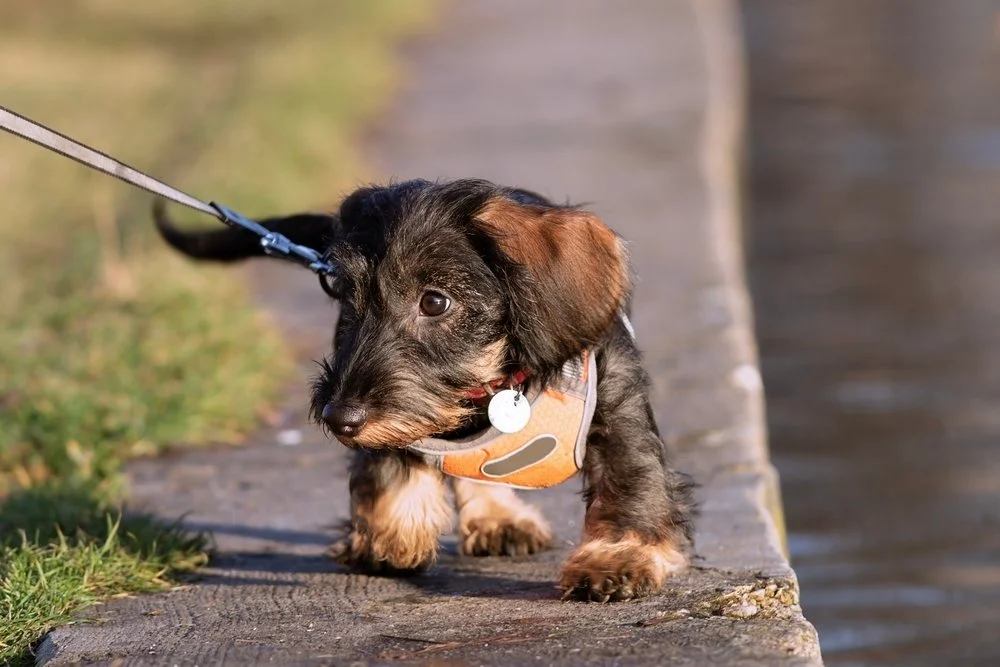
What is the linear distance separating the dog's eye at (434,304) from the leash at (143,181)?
0.29 metres

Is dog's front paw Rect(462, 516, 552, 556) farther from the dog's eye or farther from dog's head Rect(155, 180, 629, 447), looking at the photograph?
the dog's eye

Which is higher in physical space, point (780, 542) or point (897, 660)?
point (780, 542)

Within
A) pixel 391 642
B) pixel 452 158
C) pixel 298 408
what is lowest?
pixel 391 642

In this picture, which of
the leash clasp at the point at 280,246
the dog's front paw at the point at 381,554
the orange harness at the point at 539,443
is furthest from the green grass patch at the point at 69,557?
the orange harness at the point at 539,443

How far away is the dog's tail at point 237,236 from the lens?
4.63 metres

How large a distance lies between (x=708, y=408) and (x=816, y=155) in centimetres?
620

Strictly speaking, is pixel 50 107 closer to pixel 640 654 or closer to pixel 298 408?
pixel 298 408

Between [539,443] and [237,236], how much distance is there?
4.74 feet

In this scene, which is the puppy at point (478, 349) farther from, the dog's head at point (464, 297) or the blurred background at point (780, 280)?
the blurred background at point (780, 280)

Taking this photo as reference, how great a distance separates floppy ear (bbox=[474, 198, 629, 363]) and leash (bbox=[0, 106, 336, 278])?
1.58 feet

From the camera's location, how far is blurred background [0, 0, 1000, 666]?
18.3 feet

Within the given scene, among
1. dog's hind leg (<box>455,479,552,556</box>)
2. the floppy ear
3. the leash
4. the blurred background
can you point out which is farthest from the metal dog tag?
the blurred background

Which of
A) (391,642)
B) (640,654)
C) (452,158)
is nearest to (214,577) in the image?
(391,642)

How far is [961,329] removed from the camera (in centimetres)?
788
